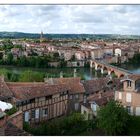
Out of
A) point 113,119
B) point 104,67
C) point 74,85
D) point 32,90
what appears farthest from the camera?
point 104,67

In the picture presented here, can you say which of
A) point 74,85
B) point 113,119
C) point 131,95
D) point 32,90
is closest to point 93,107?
point 131,95

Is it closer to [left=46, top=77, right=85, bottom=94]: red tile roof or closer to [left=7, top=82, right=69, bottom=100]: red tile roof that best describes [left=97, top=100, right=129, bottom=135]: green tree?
[left=7, top=82, right=69, bottom=100]: red tile roof

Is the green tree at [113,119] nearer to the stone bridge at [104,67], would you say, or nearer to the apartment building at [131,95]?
the apartment building at [131,95]

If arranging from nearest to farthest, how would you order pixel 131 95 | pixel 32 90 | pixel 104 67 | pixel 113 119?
pixel 113 119, pixel 131 95, pixel 32 90, pixel 104 67

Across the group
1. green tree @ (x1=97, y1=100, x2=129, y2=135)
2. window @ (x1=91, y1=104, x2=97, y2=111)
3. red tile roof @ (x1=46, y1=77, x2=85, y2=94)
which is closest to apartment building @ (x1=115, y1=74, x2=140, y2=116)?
window @ (x1=91, y1=104, x2=97, y2=111)

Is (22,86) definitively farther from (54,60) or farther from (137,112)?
(54,60)

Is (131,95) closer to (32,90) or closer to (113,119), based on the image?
(113,119)

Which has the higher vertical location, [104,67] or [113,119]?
[113,119]

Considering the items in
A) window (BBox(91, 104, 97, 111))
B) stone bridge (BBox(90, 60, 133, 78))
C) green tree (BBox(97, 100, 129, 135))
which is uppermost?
green tree (BBox(97, 100, 129, 135))

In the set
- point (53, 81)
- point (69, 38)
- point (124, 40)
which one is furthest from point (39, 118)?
point (69, 38)
